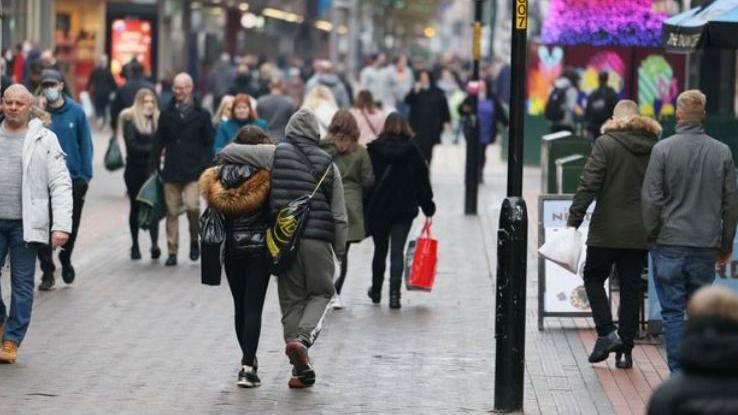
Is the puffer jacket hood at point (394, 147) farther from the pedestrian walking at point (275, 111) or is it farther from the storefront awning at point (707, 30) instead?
the pedestrian walking at point (275, 111)

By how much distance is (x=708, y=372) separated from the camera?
Result: 14.6 feet

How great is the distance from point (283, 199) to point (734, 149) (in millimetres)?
5078

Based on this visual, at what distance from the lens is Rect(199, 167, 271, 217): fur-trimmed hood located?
10.0 metres

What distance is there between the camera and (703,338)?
175 inches

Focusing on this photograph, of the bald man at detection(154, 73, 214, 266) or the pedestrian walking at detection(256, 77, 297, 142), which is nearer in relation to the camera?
the bald man at detection(154, 73, 214, 266)

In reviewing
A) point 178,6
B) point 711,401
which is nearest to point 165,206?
point 711,401

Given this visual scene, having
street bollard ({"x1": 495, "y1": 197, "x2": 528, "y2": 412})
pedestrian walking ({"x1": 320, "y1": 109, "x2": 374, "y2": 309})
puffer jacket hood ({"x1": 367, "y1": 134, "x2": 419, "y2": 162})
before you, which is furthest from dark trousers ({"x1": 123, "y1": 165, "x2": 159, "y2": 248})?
street bollard ({"x1": 495, "y1": 197, "x2": 528, "y2": 412})

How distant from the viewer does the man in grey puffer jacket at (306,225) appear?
10.1 m

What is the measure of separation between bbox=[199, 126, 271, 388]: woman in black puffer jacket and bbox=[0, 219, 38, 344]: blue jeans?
130 cm

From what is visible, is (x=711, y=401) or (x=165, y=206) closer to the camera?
(x=711, y=401)

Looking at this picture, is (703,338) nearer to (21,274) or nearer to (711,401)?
(711,401)

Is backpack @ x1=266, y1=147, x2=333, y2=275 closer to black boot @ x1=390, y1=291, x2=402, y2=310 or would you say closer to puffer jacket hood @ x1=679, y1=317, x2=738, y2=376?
black boot @ x1=390, y1=291, x2=402, y2=310

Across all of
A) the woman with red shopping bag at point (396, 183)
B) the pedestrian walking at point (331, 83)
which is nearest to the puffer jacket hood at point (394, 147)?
the woman with red shopping bag at point (396, 183)

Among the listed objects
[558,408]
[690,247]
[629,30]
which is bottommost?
[558,408]
